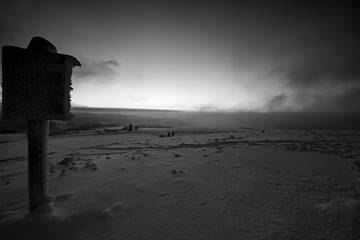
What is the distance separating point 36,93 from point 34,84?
0.11m

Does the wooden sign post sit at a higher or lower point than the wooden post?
higher

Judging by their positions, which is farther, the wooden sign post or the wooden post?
the wooden post

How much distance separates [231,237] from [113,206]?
1672mm

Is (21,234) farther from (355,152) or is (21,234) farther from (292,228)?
(355,152)

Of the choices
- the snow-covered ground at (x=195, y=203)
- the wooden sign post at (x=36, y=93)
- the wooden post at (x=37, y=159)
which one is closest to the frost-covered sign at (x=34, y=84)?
the wooden sign post at (x=36, y=93)

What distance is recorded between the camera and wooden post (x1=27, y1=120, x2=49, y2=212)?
2.08 meters

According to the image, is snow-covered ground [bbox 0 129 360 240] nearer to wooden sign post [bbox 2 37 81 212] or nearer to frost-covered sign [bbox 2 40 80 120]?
wooden sign post [bbox 2 37 81 212]

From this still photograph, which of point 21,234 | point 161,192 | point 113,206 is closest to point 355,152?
point 161,192

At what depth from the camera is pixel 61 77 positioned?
210 centimetres

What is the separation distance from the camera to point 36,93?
201cm

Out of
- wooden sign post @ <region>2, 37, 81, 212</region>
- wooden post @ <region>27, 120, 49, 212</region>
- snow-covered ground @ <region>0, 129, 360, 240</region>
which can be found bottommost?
snow-covered ground @ <region>0, 129, 360, 240</region>

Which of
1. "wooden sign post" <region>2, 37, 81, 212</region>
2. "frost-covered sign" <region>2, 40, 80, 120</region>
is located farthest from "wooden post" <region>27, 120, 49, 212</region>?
"frost-covered sign" <region>2, 40, 80, 120</region>

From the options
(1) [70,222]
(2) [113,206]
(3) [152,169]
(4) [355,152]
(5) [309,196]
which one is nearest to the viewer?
(1) [70,222]

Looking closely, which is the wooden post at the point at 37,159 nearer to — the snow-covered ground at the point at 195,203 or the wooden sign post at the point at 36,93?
the wooden sign post at the point at 36,93
